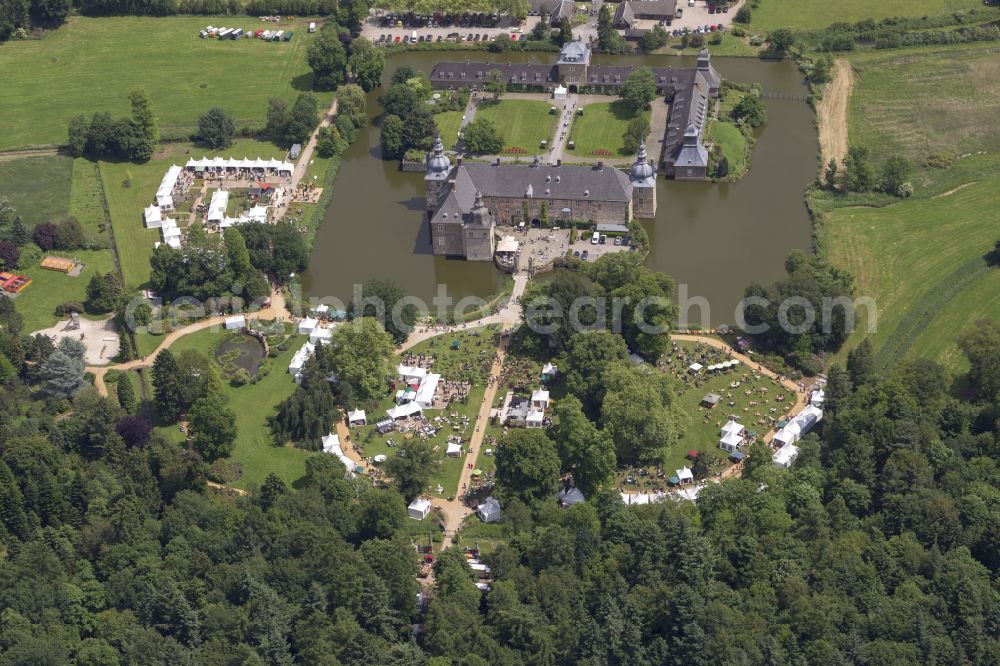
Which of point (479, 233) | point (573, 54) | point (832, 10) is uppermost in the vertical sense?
point (832, 10)

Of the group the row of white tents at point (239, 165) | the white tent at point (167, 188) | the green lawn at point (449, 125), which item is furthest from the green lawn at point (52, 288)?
the green lawn at point (449, 125)

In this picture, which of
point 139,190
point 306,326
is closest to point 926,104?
point 306,326

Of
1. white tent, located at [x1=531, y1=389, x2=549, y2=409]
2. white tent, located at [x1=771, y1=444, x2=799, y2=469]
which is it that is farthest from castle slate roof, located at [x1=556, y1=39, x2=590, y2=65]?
white tent, located at [x1=771, y1=444, x2=799, y2=469]

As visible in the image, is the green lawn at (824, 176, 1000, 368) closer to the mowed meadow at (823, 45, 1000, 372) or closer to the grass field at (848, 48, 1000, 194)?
the mowed meadow at (823, 45, 1000, 372)

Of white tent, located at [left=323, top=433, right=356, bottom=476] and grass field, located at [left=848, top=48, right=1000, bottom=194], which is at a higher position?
grass field, located at [left=848, top=48, right=1000, bottom=194]

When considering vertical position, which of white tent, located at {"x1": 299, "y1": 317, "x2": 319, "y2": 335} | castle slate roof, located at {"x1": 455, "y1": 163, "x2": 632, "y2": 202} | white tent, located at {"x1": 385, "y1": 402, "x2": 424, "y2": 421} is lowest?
white tent, located at {"x1": 385, "y1": 402, "x2": 424, "y2": 421}

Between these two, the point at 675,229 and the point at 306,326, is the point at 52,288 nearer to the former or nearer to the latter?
the point at 306,326
